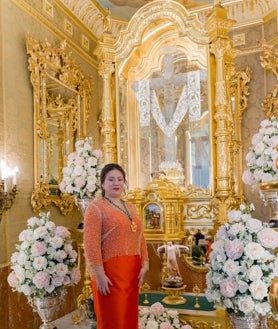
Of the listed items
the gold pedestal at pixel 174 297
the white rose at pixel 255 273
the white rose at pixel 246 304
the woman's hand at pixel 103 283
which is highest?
the white rose at pixel 255 273

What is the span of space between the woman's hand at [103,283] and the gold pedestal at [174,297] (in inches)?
47.5

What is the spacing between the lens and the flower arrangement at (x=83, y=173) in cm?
403

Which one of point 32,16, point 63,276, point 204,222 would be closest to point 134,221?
point 63,276

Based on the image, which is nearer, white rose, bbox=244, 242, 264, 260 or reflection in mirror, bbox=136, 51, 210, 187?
white rose, bbox=244, 242, 264, 260

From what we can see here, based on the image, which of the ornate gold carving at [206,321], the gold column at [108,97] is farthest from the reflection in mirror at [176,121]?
the ornate gold carving at [206,321]

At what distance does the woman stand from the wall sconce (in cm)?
138

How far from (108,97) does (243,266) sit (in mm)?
2790

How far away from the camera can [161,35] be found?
449 cm

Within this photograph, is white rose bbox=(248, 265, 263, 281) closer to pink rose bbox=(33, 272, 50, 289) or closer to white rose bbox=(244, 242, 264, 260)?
white rose bbox=(244, 242, 264, 260)

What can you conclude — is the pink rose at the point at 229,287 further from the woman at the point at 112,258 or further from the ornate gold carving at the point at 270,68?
the ornate gold carving at the point at 270,68

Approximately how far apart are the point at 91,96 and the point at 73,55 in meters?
0.69

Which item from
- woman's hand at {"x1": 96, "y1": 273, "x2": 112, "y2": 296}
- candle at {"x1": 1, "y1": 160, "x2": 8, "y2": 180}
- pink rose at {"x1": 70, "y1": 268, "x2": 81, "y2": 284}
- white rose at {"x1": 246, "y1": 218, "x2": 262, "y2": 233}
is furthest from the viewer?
candle at {"x1": 1, "y1": 160, "x2": 8, "y2": 180}

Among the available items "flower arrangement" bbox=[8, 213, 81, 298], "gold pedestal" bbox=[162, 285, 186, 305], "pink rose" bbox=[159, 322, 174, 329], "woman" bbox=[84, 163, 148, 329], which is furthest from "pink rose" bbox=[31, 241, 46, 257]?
"gold pedestal" bbox=[162, 285, 186, 305]

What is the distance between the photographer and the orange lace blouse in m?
2.57
